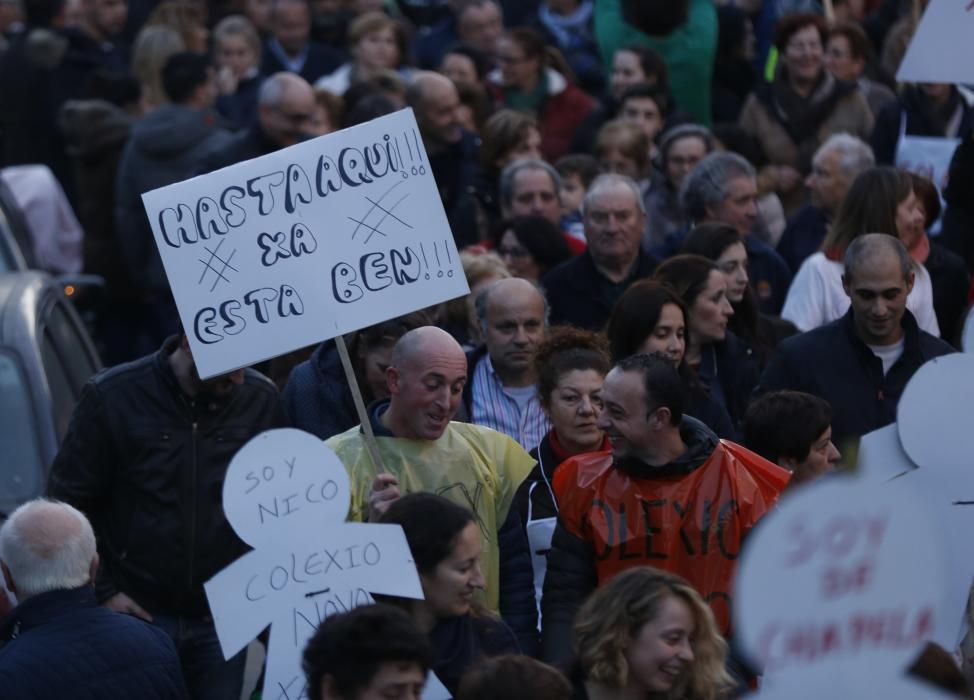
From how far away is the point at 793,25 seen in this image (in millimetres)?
12203

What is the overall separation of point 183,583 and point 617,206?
118 inches

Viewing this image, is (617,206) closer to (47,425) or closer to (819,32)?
(47,425)

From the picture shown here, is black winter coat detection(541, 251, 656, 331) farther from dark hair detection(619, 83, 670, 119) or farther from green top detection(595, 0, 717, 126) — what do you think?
green top detection(595, 0, 717, 126)

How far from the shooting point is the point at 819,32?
1223 centimetres

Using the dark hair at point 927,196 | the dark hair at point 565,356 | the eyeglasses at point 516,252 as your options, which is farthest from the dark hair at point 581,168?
the dark hair at point 565,356

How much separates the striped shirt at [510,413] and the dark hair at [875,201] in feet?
6.47

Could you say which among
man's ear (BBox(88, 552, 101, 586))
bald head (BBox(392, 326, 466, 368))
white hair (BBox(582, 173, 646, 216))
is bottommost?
man's ear (BBox(88, 552, 101, 586))

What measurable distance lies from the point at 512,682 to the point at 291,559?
113 cm

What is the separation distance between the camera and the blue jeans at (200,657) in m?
7.03

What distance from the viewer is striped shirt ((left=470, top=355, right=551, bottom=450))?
7.68m

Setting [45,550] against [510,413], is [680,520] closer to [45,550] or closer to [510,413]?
[510,413]

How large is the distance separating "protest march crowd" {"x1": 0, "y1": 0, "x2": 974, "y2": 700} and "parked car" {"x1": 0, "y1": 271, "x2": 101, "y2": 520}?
0.46 m

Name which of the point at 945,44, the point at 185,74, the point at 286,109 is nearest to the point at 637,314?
the point at 945,44

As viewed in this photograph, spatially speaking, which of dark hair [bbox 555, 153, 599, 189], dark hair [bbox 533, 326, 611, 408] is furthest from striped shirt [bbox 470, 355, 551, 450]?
dark hair [bbox 555, 153, 599, 189]
